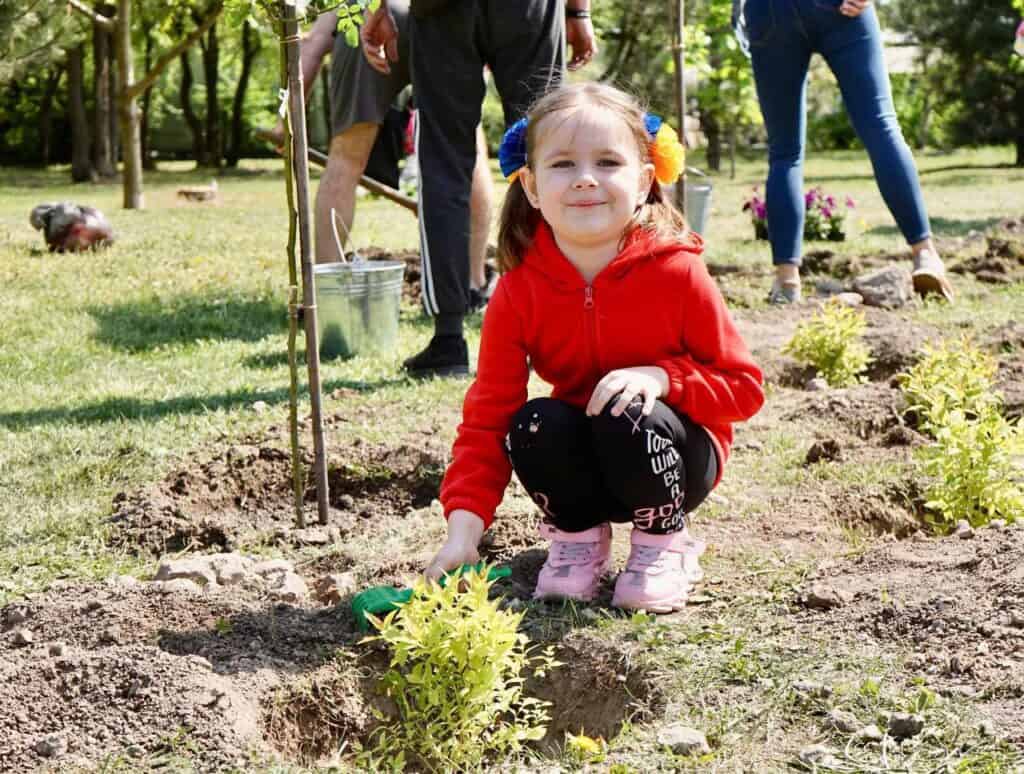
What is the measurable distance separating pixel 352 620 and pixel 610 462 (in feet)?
2.06

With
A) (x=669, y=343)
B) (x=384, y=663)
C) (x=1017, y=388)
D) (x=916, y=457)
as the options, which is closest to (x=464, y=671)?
(x=384, y=663)

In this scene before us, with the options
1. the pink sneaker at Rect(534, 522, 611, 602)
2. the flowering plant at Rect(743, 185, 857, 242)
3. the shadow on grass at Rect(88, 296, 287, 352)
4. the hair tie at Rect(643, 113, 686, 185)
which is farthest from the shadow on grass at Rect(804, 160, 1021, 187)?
the pink sneaker at Rect(534, 522, 611, 602)

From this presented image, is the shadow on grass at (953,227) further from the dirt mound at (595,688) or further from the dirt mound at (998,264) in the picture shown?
the dirt mound at (595,688)

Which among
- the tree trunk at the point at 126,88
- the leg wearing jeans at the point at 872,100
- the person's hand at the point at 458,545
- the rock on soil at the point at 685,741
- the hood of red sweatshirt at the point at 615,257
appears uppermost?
the tree trunk at the point at 126,88

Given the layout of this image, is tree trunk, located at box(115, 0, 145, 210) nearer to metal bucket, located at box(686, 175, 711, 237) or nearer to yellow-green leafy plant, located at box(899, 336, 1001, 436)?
metal bucket, located at box(686, 175, 711, 237)

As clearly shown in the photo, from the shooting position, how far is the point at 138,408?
170 inches

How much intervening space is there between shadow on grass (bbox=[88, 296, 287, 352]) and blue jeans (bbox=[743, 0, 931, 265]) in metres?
2.43

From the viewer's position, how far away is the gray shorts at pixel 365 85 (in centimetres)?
560

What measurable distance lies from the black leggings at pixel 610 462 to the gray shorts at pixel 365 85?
3307mm

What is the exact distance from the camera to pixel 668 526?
2.72 m

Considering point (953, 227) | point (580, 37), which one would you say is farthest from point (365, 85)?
point (953, 227)

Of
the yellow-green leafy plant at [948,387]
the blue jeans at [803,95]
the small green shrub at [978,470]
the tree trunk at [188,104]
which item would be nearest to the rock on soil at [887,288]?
the blue jeans at [803,95]

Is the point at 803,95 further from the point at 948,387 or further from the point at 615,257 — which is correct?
the point at 615,257

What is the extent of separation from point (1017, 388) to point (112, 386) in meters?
3.18
